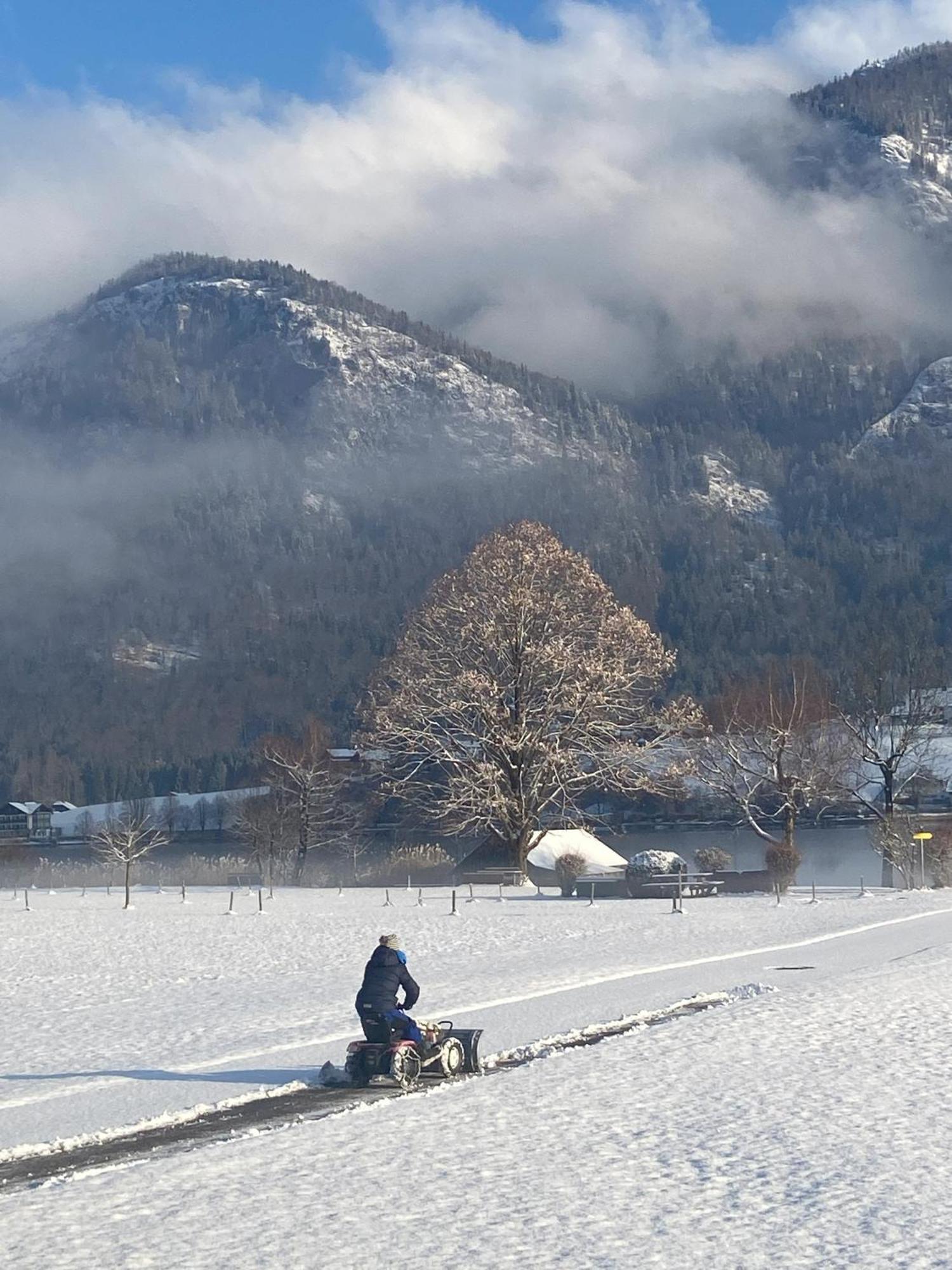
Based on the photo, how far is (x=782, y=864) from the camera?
187ft

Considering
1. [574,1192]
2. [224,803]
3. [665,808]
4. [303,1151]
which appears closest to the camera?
[574,1192]

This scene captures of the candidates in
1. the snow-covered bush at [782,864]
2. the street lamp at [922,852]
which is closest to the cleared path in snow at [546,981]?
the snow-covered bush at [782,864]

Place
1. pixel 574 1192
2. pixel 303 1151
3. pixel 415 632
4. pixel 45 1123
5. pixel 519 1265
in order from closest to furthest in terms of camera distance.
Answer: pixel 519 1265 < pixel 574 1192 < pixel 303 1151 < pixel 45 1123 < pixel 415 632

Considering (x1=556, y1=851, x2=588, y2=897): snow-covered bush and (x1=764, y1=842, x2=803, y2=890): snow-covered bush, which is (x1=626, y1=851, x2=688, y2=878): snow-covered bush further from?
(x1=764, y1=842, x2=803, y2=890): snow-covered bush

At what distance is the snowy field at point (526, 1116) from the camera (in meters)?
10.9

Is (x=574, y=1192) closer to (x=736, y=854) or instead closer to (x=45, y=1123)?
(x=45, y=1123)

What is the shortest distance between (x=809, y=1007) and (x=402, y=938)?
17.8 m

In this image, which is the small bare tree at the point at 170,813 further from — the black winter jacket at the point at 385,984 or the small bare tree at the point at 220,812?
the black winter jacket at the point at 385,984

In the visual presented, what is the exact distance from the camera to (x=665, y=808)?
137750 mm

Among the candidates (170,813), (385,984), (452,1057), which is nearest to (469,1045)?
(452,1057)

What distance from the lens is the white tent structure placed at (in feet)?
221

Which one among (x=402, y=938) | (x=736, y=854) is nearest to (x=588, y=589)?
(x=402, y=938)

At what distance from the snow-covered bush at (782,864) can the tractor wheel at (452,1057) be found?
3910 cm

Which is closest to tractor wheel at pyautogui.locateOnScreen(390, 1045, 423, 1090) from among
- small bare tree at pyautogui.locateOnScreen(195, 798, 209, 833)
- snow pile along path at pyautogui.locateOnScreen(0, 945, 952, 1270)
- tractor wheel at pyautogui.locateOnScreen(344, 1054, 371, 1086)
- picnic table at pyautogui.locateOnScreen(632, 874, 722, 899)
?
tractor wheel at pyautogui.locateOnScreen(344, 1054, 371, 1086)
